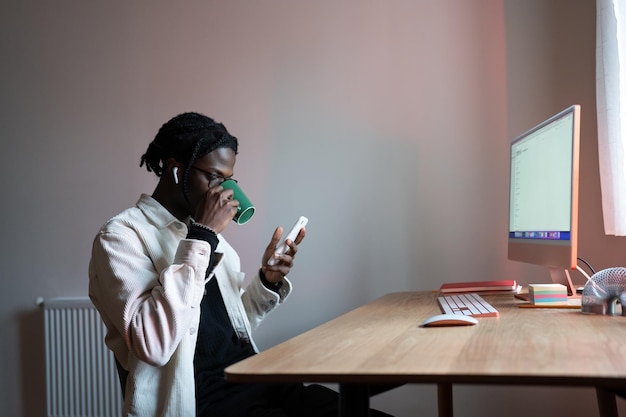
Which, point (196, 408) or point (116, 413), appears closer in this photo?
point (196, 408)

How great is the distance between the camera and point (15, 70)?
277cm

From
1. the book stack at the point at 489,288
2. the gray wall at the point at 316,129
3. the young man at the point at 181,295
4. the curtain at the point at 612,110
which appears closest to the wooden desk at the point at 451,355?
the young man at the point at 181,295

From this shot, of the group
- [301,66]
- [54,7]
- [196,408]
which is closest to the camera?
[196,408]

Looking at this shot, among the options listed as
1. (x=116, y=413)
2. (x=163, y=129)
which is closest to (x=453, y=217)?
(x=163, y=129)

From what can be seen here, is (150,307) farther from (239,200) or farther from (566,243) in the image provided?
(566,243)

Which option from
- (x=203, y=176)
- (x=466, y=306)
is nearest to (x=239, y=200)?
(x=203, y=176)

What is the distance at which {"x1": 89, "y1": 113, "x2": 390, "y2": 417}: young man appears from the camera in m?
1.27

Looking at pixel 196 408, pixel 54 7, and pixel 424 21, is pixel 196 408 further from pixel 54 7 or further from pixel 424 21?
pixel 54 7

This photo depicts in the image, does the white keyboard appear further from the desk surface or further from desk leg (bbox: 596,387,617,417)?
desk leg (bbox: 596,387,617,417)

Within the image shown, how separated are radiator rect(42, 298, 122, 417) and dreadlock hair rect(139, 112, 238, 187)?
A: 4.04 ft

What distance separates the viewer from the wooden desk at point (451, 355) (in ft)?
2.46

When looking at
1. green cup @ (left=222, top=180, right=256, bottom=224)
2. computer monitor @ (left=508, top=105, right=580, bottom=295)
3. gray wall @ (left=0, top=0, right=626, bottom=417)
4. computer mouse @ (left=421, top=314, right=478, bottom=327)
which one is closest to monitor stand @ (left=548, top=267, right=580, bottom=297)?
computer monitor @ (left=508, top=105, right=580, bottom=295)

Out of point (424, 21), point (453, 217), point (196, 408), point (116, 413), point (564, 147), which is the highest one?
point (424, 21)

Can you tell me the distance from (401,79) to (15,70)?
166 centimetres
